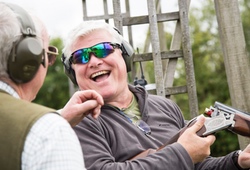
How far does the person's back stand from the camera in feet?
6.43

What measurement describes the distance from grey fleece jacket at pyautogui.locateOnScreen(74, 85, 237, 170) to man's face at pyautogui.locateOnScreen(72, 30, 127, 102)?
0.12 m

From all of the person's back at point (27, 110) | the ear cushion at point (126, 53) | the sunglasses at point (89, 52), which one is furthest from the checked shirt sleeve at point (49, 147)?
the ear cushion at point (126, 53)

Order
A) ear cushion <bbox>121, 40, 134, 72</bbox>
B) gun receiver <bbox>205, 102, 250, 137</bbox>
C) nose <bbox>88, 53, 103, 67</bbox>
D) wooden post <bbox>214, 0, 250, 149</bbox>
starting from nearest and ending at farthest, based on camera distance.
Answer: gun receiver <bbox>205, 102, 250, 137</bbox> < nose <bbox>88, 53, 103, 67</bbox> < ear cushion <bbox>121, 40, 134, 72</bbox> < wooden post <bbox>214, 0, 250, 149</bbox>

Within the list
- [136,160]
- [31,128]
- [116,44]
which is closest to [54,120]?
[31,128]

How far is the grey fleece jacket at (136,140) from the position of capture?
3.07 m

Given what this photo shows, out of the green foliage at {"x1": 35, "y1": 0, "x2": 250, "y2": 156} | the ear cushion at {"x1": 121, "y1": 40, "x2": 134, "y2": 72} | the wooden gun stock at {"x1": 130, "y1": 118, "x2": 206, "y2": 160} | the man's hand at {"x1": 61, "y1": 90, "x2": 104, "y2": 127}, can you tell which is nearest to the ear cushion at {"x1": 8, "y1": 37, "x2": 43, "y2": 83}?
the man's hand at {"x1": 61, "y1": 90, "x2": 104, "y2": 127}

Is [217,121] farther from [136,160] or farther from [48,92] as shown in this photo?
[48,92]

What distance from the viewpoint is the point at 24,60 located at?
2.18m

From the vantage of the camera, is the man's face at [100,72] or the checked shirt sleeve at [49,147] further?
the man's face at [100,72]

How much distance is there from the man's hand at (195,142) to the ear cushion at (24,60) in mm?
Answer: 1141

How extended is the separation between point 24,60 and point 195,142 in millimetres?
1227

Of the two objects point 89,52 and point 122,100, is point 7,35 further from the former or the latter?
point 122,100

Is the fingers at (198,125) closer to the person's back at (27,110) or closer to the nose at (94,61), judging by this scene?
the nose at (94,61)

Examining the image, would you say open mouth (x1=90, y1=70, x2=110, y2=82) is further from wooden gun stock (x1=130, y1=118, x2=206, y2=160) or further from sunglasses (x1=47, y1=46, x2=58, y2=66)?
sunglasses (x1=47, y1=46, x2=58, y2=66)
